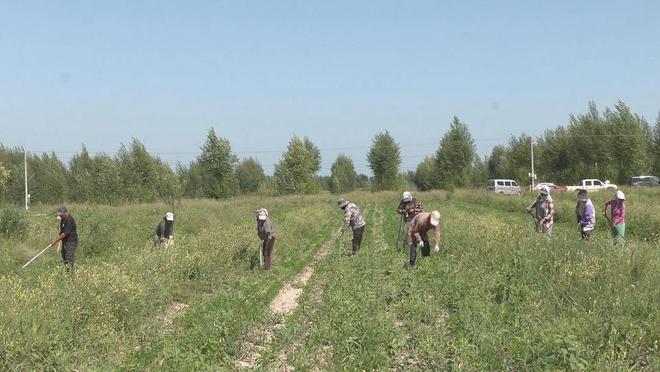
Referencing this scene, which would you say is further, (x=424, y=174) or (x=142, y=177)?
(x=424, y=174)

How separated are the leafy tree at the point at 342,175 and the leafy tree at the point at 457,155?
13.6 m

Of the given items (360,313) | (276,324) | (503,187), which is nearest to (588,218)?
(360,313)

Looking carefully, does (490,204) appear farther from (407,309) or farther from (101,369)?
(101,369)

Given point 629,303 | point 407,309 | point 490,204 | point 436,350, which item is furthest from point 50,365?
point 490,204

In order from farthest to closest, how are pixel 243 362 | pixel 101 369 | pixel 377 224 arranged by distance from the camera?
pixel 377 224
pixel 243 362
pixel 101 369

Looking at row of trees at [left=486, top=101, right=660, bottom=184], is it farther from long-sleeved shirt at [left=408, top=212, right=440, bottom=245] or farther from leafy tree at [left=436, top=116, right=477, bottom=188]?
long-sleeved shirt at [left=408, top=212, right=440, bottom=245]

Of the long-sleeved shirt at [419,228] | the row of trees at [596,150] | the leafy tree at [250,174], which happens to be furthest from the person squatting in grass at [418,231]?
the leafy tree at [250,174]

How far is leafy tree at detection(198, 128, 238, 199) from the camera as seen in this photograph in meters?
52.7

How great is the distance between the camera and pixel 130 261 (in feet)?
32.6

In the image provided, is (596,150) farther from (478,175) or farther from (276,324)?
(276,324)

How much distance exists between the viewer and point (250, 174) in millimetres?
82625

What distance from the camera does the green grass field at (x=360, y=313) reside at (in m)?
5.45

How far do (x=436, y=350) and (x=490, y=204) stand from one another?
31.9 meters

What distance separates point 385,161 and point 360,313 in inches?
2020
